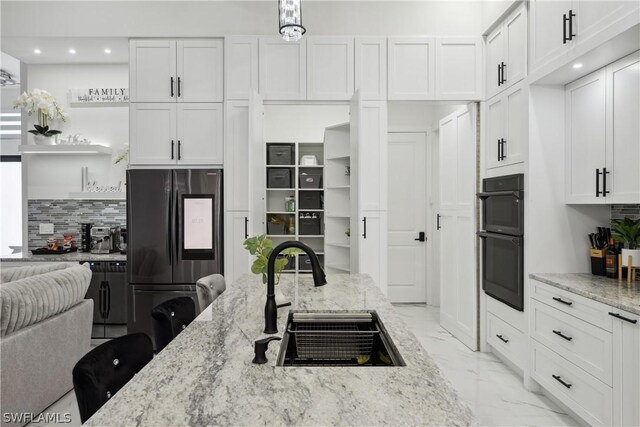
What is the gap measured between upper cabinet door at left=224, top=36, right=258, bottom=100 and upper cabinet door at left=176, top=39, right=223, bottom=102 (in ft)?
0.33

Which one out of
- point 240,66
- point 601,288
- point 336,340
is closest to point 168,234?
point 240,66

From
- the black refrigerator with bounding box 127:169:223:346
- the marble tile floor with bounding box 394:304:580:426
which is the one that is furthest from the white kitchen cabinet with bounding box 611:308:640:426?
the black refrigerator with bounding box 127:169:223:346

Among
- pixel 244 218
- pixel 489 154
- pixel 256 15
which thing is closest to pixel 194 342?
pixel 244 218

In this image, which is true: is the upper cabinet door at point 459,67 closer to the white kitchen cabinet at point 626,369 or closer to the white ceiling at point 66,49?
the white kitchen cabinet at point 626,369

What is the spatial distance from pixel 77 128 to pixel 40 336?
320 cm

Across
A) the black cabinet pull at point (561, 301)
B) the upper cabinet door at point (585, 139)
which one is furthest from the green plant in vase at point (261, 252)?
the upper cabinet door at point (585, 139)

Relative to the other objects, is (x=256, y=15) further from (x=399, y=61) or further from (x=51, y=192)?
(x=51, y=192)

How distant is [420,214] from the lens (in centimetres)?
558

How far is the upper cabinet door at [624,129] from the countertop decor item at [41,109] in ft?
17.9

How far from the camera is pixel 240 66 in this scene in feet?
12.8

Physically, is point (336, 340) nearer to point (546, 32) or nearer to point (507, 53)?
point (546, 32)

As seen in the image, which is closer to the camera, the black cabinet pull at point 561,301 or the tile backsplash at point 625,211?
the black cabinet pull at point 561,301

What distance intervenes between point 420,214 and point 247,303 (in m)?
4.08

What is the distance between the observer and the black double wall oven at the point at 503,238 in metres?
3.10
